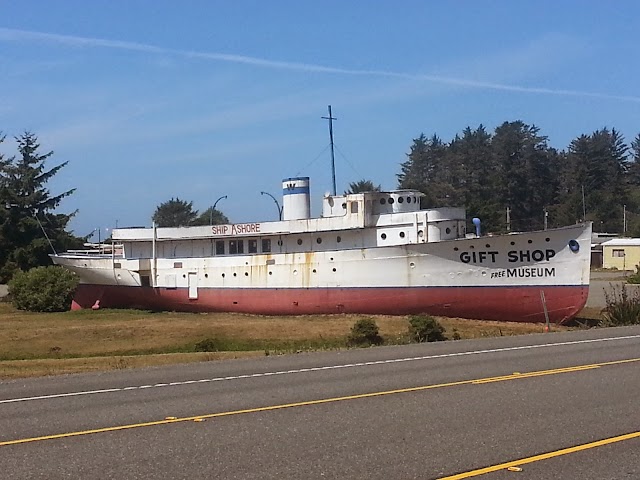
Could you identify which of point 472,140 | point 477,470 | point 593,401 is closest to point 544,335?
point 593,401

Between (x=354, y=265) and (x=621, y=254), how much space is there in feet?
160

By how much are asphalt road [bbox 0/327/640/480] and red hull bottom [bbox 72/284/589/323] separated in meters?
19.4

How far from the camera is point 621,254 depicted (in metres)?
82.2

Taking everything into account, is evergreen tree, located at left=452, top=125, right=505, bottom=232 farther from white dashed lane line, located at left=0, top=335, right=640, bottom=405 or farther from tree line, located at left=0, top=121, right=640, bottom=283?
white dashed lane line, located at left=0, top=335, right=640, bottom=405

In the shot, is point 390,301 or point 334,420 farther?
point 390,301

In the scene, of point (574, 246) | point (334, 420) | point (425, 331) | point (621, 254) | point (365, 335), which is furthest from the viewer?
point (621, 254)

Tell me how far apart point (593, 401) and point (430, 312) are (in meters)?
27.2

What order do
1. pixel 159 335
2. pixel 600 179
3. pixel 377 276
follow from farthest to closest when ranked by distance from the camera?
pixel 600 179, pixel 377 276, pixel 159 335

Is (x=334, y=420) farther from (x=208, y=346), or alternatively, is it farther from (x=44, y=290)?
(x=44, y=290)

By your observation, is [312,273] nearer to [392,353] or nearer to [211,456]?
[392,353]

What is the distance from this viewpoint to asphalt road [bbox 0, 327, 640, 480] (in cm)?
865

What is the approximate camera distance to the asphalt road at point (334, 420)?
28.4 feet

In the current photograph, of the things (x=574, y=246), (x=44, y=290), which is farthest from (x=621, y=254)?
(x=44, y=290)

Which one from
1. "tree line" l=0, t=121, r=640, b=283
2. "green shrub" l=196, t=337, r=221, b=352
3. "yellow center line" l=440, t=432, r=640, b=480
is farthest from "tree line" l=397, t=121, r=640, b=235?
"yellow center line" l=440, t=432, r=640, b=480
